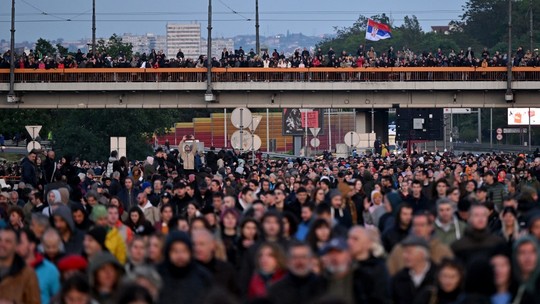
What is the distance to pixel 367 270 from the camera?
1372cm

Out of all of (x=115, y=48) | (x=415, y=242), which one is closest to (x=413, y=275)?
(x=415, y=242)

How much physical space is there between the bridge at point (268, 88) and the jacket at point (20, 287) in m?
49.1

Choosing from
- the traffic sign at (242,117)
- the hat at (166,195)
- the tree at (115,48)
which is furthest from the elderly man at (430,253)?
the tree at (115,48)

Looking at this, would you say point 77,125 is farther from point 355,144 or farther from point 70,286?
point 70,286

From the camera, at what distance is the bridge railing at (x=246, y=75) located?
6397cm

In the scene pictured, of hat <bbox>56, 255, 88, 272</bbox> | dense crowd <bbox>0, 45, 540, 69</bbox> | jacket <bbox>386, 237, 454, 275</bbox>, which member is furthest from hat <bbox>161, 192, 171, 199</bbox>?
dense crowd <bbox>0, 45, 540, 69</bbox>

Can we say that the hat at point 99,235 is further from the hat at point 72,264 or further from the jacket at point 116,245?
the hat at point 72,264

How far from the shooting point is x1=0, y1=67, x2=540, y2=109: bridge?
63.6 meters

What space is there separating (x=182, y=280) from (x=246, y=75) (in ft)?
167

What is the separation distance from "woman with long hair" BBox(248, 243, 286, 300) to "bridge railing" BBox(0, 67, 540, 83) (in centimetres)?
5053

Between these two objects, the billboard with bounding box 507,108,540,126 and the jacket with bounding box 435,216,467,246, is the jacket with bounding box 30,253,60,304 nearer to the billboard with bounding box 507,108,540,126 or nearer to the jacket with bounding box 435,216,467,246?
the jacket with bounding box 435,216,467,246

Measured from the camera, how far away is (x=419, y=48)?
199000 mm

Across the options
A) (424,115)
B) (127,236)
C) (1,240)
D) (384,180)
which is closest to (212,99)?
(424,115)

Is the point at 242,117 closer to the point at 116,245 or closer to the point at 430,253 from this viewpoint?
the point at 116,245
